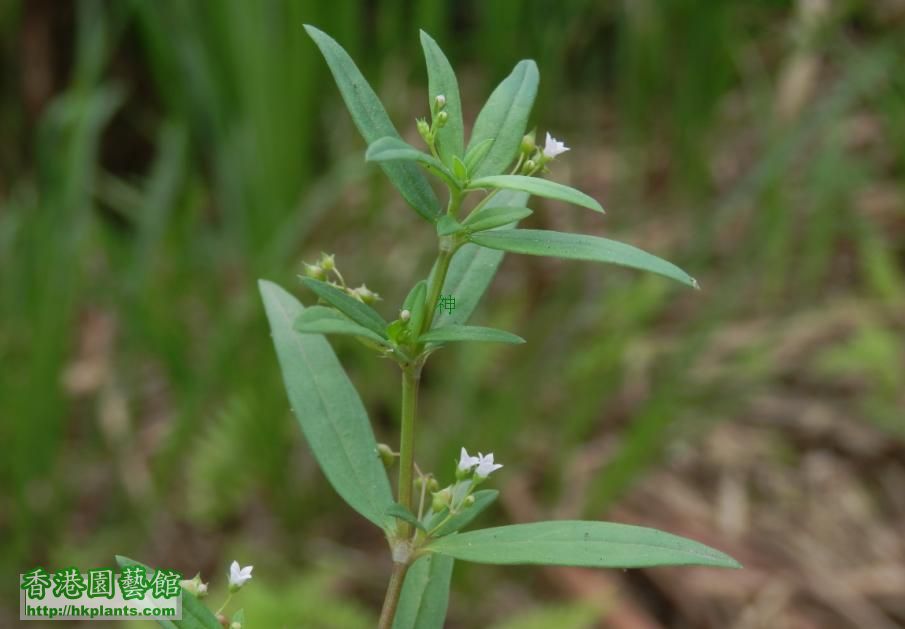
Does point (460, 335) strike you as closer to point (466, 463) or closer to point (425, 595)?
point (466, 463)

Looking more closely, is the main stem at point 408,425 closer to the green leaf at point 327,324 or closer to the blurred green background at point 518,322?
the green leaf at point 327,324

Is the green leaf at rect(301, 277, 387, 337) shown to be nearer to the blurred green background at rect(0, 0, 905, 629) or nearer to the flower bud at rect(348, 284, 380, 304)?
the flower bud at rect(348, 284, 380, 304)

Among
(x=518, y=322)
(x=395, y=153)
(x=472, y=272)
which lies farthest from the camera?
(x=518, y=322)

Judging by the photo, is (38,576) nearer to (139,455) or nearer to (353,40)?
(139,455)

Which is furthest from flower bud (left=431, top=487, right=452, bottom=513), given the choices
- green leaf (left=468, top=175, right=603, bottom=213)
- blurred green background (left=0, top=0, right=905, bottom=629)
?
blurred green background (left=0, top=0, right=905, bottom=629)

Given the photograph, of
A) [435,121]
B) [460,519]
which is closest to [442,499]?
[460,519]

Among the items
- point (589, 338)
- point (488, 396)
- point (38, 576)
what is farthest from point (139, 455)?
point (38, 576)

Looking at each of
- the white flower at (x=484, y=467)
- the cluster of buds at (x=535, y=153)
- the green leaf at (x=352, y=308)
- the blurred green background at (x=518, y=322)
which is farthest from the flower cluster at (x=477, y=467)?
the blurred green background at (x=518, y=322)
